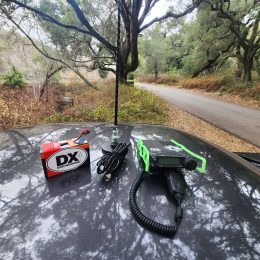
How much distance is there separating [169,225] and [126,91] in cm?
768

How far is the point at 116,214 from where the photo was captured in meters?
0.73

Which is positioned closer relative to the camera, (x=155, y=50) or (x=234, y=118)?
(x=234, y=118)

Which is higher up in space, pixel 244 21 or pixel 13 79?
pixel 244 21

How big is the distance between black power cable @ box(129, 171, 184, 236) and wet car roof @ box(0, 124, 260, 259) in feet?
0.06

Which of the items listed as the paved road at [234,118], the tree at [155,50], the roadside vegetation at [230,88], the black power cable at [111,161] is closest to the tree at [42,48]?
the paved road at [234,118]

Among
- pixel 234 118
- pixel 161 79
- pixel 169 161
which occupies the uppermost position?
pixel 169 161

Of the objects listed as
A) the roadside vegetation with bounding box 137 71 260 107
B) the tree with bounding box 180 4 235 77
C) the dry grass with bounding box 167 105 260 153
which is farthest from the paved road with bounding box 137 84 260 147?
the tree with bounding box 180 4 235 77

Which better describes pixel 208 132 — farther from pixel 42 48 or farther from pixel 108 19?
pixel 42 48

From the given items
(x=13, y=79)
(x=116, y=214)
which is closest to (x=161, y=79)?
(x=13, y=79)

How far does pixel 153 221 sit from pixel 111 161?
1.24 ft

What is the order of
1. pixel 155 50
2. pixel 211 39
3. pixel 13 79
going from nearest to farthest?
1. pixel 13 79
2. pixel 211 39
3. pixel 155 50

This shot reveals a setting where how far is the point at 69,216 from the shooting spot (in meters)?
0.71

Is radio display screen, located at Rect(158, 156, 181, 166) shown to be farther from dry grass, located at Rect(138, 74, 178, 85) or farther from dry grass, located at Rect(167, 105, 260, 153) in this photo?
dry grass, located at Rect(138, 74, 178, 85)

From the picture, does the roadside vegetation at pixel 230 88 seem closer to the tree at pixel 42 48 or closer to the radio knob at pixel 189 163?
the tree at pixel 42 48
